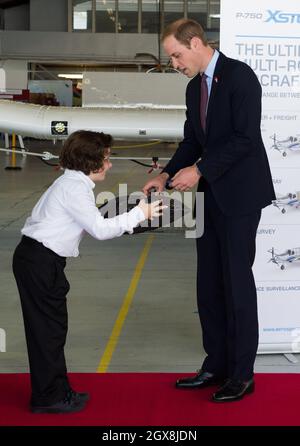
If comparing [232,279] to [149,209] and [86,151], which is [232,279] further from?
[86,151]

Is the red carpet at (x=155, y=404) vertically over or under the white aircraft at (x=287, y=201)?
under

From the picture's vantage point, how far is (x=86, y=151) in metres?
3.94

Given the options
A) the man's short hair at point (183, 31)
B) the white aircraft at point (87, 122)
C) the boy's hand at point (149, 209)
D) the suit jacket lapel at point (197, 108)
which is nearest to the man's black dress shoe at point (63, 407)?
the boy's hand at point (149, 209)

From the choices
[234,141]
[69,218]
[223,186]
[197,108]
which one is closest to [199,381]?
[223,186]

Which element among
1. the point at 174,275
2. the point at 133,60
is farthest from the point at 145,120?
the point at 133,60

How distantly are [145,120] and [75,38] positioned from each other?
29425mm

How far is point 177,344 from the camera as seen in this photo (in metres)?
5.62

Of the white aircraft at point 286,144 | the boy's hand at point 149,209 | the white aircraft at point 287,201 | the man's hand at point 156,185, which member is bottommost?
the white aircraft at point 287,201

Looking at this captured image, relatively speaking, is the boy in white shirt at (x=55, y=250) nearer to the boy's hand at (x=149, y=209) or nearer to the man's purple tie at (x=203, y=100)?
the boy's hand at (x=149, y=209)

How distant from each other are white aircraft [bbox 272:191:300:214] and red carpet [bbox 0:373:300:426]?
1.00 meters

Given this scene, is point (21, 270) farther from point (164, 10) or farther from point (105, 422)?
point (164, 10)

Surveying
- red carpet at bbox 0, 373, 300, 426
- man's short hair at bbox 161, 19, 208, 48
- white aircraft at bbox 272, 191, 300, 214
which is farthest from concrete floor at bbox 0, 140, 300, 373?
man's short hair at bbox 161, 19, 208, 48

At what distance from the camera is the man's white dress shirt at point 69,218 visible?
3861mm

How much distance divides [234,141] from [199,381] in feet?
4.44
